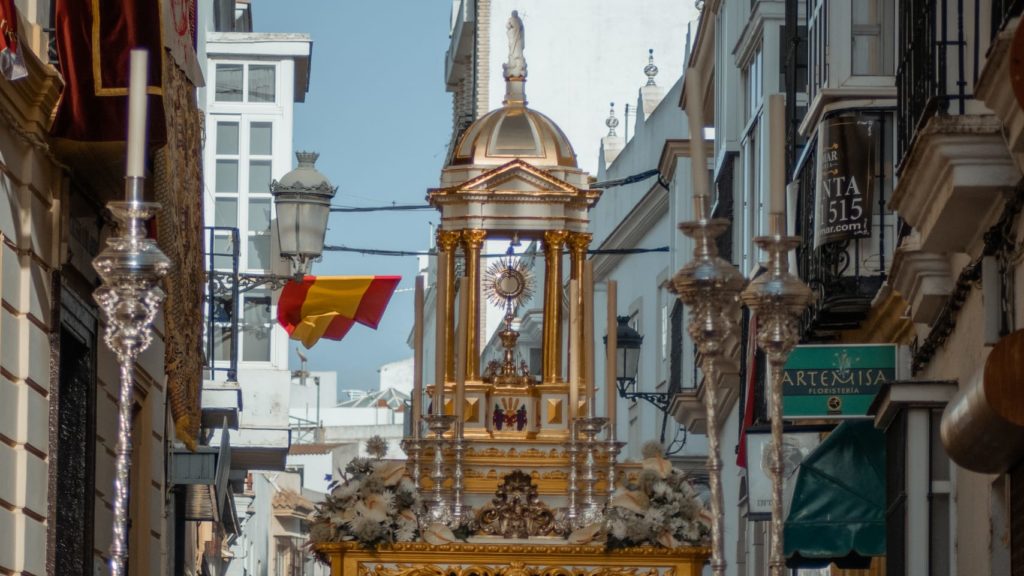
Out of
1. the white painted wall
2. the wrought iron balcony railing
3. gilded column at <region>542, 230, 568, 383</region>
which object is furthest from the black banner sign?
the white painted wall

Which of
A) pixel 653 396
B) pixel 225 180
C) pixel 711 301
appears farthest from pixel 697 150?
pixel 225 180

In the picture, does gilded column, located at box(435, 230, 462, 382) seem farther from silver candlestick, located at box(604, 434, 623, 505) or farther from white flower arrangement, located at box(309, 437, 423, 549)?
silver candlestick, located at box(604, 434, 623, 505)

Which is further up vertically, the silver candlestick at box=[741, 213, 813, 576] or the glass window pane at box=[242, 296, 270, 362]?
the glass window pane at box=[242, 296, 270, 362]

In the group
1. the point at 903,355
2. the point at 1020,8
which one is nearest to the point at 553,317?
the point at 903,355

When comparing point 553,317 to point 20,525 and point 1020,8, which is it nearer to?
point 20,525

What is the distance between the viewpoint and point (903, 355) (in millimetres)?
11227

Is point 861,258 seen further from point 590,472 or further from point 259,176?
point 259,176

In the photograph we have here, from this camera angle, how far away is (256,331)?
873 inches

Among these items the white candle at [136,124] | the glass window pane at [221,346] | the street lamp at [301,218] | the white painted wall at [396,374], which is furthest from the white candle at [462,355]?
the white painted wall at [396,374]

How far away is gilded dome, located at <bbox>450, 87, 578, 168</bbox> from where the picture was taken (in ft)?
34.2

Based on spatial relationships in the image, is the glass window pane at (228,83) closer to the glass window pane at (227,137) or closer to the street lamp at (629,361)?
the glass window pane at (227,137)

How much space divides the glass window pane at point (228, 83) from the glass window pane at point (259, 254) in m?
1.63

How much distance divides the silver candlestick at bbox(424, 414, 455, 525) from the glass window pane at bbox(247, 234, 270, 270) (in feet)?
41.3

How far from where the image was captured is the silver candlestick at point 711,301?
6.20 m
